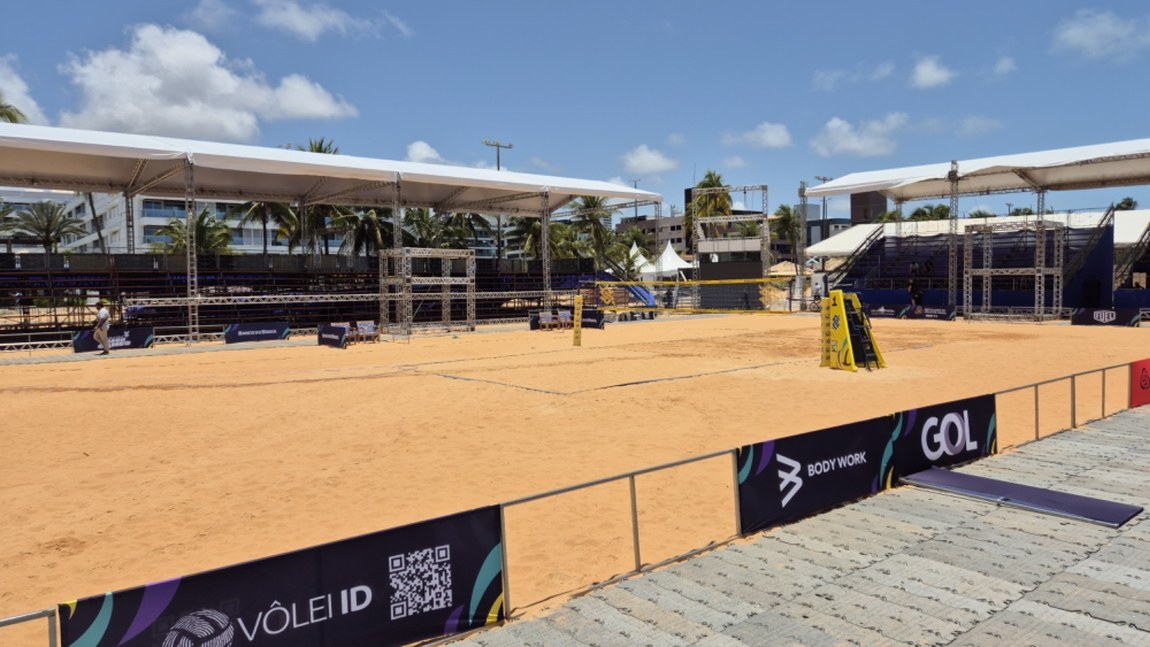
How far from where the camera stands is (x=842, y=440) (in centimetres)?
902

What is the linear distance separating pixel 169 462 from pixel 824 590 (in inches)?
431

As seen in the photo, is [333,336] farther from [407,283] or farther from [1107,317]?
[1107,317]

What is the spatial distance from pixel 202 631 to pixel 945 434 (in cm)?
1018

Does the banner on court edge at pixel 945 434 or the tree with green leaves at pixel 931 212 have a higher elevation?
the tree with green leaves at pixel 931 212

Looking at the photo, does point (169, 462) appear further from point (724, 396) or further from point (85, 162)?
point (85, 162)

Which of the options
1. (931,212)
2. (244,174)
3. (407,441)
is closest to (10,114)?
(244,174)

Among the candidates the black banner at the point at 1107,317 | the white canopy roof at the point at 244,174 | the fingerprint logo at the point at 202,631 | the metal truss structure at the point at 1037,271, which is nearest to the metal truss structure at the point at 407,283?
the white canopy roof at the point at 244,174

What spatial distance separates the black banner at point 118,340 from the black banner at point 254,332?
3.42m

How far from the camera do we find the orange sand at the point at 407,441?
326 inches

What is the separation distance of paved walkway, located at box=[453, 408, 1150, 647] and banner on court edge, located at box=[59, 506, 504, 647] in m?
0.50

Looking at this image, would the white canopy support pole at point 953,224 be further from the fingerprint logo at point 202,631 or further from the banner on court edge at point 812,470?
the fingerprint logo at point 202,631

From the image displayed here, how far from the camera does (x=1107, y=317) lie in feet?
134

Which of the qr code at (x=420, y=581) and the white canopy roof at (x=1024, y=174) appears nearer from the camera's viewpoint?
the qr code at (x=420, y=581)

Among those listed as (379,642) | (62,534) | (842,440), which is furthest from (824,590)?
(62,534)
